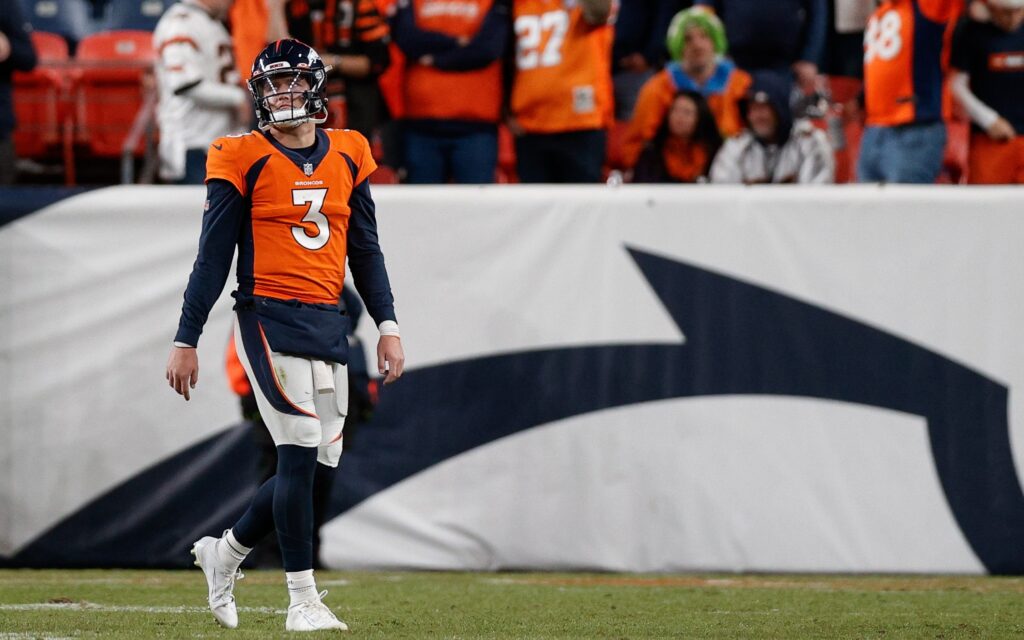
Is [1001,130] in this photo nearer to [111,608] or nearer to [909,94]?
[909,94]

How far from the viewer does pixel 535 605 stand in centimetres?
550

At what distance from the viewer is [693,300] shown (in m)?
6.88

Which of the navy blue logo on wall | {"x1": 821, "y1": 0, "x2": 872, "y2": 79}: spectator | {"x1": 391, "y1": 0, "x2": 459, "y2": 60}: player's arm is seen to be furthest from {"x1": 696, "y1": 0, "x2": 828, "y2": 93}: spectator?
the navy blue logo on wall

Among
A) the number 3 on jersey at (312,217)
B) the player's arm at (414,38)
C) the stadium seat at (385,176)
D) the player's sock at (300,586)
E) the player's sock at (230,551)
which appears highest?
the player's arm at (414,38)

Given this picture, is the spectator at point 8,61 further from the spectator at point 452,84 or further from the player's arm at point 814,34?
the player's arm at point 814,34

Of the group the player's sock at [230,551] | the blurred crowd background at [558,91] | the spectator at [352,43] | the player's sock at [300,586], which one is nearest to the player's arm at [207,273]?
the player's sock at [230,551]

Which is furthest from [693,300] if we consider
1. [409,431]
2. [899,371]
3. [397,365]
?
[397,365]

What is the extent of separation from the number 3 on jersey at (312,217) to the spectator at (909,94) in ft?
13.4

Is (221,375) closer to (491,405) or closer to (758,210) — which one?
(491,405)

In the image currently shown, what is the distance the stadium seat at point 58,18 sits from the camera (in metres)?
11.1

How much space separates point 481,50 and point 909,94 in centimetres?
219

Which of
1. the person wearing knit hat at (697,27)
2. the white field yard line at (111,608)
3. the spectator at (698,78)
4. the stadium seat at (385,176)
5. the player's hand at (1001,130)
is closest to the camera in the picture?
the white field yard line at (111,608)

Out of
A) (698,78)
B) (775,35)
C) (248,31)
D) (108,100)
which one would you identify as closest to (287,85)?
(248,31)

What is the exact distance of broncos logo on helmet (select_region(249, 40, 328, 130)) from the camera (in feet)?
14.6
